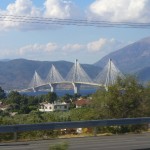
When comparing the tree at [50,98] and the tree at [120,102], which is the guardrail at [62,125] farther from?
the tree at [50,98]

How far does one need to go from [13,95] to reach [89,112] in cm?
9113

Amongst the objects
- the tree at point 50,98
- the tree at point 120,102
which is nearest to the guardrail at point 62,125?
the tree at point 120,102

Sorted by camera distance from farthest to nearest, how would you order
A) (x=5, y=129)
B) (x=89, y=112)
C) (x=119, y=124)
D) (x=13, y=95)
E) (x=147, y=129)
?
(x=13, y=95) < (x=89, y=112) < (x=147, y=129) < (x=119, y=124) < (x=5, y=129)

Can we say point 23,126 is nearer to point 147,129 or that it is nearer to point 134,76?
point 147,129

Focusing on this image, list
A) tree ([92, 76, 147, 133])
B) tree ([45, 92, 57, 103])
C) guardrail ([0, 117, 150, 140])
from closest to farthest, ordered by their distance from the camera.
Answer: guardrail ([0, 117, 150, 140])
tree ([92, 76, 147, 133])
tree ([45, 92, 57, 103])

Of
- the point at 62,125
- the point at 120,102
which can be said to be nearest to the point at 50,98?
the point at 120,102

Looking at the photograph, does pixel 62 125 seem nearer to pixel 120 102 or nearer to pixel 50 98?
pixel 120 102

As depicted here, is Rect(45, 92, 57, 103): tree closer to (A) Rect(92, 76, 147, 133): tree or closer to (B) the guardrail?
(A) Rect(92, 76, 147, 133): tree

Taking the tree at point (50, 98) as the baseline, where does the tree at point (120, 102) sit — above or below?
below

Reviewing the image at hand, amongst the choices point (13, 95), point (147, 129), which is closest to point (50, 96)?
point (13, 95)

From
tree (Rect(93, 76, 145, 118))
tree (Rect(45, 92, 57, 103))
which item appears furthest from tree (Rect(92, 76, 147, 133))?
tree (Rect(45, 92, 57, 103))

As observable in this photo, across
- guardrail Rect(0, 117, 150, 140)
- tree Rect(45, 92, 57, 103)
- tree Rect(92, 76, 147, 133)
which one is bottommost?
guardrail Rect(0, 117, 150, 140)

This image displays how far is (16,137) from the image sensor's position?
20.2 metres

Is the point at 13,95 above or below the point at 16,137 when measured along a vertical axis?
above
